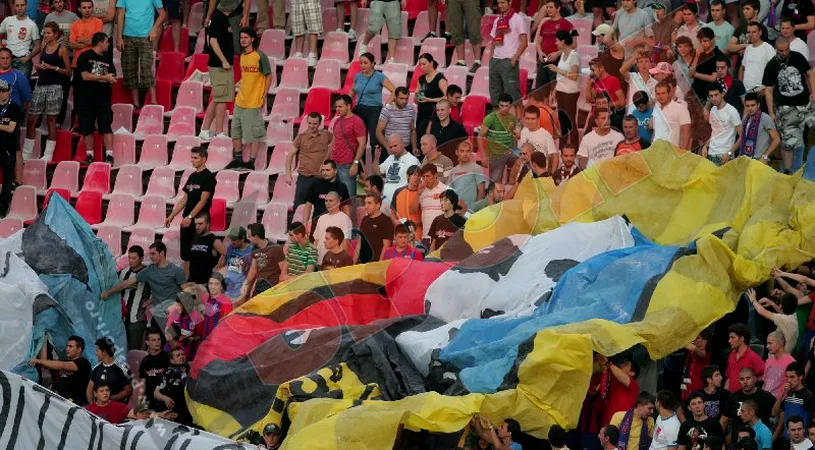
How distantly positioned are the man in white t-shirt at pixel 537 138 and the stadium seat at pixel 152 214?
22.4ft

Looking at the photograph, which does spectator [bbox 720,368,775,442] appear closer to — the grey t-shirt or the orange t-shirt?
the grey t-shirt

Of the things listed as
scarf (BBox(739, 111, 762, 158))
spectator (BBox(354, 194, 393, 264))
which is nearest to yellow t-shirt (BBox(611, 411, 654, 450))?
spectator (BBox(354, 194, 393, 264))

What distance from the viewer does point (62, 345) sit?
18375mm

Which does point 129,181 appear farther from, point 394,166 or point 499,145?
point 499,145

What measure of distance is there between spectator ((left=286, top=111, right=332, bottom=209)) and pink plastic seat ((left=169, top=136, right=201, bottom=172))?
186 cm

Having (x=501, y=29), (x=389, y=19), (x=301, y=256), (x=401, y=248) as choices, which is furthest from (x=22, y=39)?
(x=401, y=248)

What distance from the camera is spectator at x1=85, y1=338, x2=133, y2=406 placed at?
1767 centimetres

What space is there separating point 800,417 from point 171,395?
5648mm

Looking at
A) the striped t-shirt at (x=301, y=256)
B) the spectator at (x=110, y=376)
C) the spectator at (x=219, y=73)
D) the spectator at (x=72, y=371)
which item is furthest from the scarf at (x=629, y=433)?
the spectator at (x=219, y=73)

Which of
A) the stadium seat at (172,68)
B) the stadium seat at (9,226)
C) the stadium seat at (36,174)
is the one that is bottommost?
the stadium seat at (9,226)

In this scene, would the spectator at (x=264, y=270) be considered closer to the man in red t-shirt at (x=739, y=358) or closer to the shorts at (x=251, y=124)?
the shorts at (x=251, y=124)

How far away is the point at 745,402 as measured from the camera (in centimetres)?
1498

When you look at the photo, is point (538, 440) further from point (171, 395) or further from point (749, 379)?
point (171, 395)

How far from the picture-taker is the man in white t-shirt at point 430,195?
14688mm
